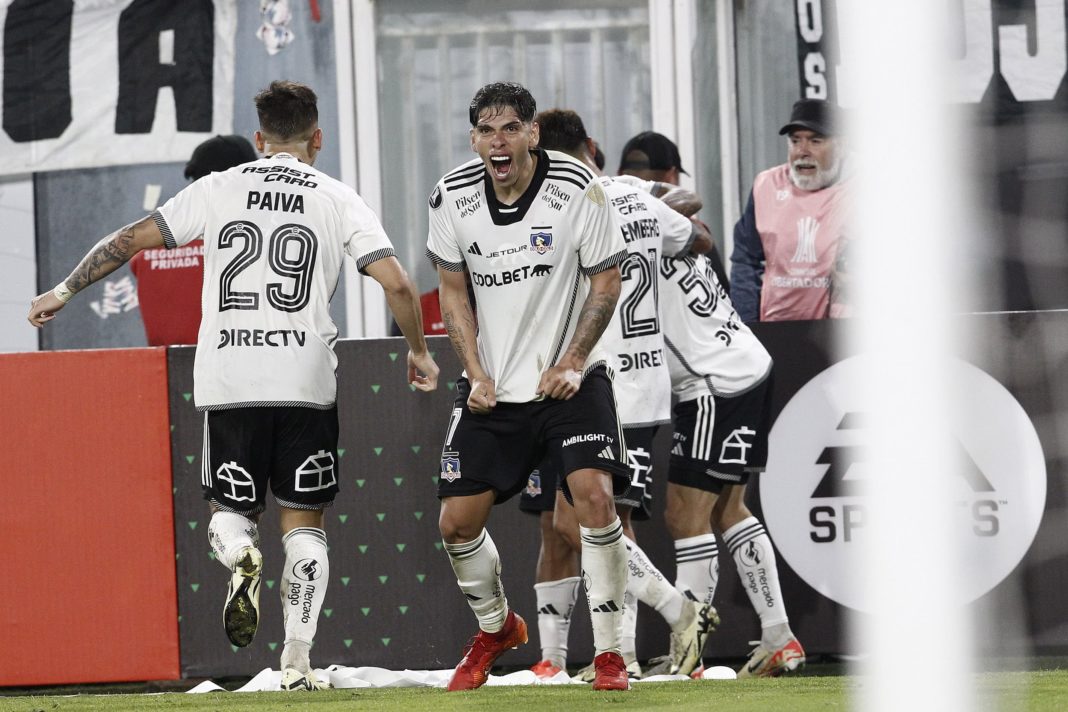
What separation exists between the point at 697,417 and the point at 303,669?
77.5 inches

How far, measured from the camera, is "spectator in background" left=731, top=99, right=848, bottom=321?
7492 mm

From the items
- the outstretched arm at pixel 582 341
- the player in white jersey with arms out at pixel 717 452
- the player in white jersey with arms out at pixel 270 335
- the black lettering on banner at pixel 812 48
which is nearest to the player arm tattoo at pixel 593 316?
the outstretched arm at pixel 582 341

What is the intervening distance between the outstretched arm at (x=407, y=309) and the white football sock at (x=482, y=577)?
23.3 inches

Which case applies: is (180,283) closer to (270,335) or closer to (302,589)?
(270,335)

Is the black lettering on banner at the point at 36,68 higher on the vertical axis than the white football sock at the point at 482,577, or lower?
higher

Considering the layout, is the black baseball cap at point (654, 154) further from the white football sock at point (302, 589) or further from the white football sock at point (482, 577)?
the white football sock at point (302, 589)

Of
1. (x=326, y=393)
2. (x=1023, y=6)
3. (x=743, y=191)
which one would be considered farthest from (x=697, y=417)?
(x=1023, y=6)

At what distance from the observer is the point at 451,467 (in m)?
5.39

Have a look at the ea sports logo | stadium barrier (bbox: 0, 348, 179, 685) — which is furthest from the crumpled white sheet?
the ea sports logo

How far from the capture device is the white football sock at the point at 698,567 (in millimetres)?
6598

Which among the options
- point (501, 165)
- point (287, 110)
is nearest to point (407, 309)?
point (501, 165)

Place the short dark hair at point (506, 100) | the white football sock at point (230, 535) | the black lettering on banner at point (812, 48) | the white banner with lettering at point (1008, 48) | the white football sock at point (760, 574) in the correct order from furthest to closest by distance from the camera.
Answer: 1. the black lettering on banner at point (812, 48)
2. the white banner with lettering at point (1008, 48)
3. the white football sock at point (760, 574)
4. the white football sock at point (230, 535)
5. the short dark hair at point (506, 100)

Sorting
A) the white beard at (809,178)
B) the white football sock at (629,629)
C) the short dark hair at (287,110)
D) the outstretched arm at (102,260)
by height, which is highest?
the short dark hair at (287,110)

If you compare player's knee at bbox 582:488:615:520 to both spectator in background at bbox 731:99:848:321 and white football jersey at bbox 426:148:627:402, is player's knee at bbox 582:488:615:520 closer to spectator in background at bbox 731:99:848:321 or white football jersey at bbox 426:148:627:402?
white football jersey at bbox 426:148:627:402
